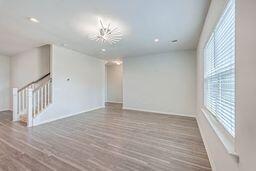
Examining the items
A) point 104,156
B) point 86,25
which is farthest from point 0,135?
point 86,25

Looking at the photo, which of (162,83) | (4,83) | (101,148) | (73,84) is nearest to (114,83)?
(73,84)

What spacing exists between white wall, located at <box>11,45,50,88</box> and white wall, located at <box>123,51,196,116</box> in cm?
345

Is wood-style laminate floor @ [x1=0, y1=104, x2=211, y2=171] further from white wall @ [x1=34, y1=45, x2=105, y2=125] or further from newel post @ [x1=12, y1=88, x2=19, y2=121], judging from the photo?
white wall @ [x1=34, y1=45, x2=105, y2=125]

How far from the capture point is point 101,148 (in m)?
2.67

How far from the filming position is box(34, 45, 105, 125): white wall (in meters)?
4.77

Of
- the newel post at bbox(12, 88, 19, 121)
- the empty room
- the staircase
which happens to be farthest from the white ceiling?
the newel post at bbox(12, 88, 19, 121)

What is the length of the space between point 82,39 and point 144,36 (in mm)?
1877

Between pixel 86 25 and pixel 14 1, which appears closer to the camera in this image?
pixel 14 1

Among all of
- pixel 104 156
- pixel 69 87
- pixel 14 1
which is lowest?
pixel 104 156

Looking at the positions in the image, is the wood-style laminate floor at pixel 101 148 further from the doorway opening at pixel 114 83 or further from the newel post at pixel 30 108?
the doorway opening at pixel 114 83

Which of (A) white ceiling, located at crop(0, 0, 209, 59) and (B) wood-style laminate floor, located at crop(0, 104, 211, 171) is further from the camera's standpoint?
(A) white ceiling, located at crop(0, 0, 209, 59)

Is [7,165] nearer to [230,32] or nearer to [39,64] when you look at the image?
[230,32]

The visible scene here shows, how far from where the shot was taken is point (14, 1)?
7.96 feet

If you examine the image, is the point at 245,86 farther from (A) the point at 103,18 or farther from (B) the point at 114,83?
(B) the point at 114,83
